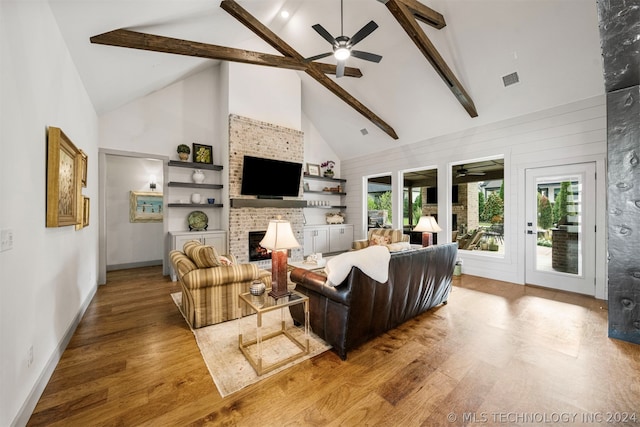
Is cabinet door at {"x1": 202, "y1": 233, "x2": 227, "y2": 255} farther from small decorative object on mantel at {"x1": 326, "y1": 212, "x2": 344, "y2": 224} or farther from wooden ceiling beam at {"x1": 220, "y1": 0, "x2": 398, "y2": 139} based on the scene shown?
wooden ceiling beam at {"x1": 220, "y1": 0, "x2": 398, "y2": 139}

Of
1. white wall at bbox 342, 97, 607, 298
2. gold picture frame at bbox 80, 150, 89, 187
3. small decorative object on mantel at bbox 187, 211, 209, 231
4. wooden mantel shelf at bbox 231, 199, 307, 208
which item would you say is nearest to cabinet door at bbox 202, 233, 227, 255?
small decorative object on mantel at bbox 187, 211, 209, 231

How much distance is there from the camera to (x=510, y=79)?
4074 millimetres

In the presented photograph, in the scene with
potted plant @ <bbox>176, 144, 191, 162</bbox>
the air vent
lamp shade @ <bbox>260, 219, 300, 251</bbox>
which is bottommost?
lamp shade @ <bbox>260, 219, 300, 251</bbox>

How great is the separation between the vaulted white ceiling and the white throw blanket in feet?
9.61

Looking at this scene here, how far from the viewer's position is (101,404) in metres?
1.73

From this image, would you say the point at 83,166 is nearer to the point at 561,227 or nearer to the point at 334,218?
the point at 334,218

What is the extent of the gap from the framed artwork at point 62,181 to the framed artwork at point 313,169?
5069mm

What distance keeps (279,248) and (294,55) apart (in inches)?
154

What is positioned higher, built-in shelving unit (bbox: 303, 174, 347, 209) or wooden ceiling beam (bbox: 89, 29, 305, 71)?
wooden ceiling beam (bbox: 89, 29, 305, 71)

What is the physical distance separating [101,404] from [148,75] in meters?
4.35

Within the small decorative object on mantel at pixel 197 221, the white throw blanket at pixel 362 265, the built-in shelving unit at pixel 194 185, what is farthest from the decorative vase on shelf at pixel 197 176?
the white throw blanket at pixel 362 265

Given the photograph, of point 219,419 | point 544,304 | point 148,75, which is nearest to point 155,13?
point 148,75

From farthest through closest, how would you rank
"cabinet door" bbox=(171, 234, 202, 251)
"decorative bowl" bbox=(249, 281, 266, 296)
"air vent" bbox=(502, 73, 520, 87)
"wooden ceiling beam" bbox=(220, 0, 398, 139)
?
"cabinet door" bbox=(171, 234, 202, 251), "air vent" bbox=(502, 73, 520, 87), "wooden ceiling beam" bbox=(220, 0, 398, 139), "decorative bowl" bbox=(249, 281, 266, 296)

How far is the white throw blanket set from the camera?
2.14m
